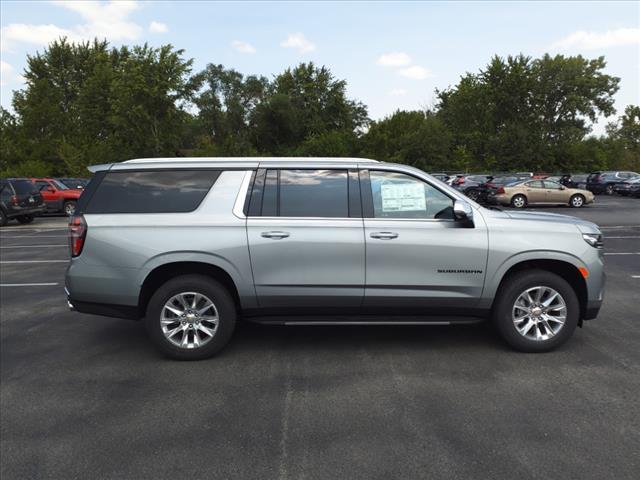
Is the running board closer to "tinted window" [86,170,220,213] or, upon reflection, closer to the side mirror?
the side mirror

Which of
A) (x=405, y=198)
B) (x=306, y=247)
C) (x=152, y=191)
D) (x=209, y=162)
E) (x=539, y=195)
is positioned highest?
(x=209, y=162)

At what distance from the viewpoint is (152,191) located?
15.9 feet

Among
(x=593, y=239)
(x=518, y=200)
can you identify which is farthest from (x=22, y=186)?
(x=518, y=200)

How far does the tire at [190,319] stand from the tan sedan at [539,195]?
73.0ft

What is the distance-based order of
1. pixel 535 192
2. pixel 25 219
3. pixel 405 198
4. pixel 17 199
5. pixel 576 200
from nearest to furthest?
1. pixel 405 198
2. pixel 17 199
3. pixel 25 219
4. pixel 535 192
5. pixel 576 200

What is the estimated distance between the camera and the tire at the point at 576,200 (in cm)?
2462

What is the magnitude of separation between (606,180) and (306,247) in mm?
36814

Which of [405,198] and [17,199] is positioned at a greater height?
[405,198]

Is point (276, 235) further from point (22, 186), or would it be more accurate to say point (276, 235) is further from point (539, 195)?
point (539, 195)

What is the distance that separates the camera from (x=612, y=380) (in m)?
Answer: 4.24

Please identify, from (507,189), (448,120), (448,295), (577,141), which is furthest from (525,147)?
(448,295)

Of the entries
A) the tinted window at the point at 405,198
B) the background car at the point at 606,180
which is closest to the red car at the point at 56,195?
the tinted window at the point at 405,198

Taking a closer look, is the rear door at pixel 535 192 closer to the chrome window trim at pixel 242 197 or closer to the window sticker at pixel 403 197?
the window sticker at pixel 403 197

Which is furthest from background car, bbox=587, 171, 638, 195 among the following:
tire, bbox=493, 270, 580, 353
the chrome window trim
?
the chrome window trim
